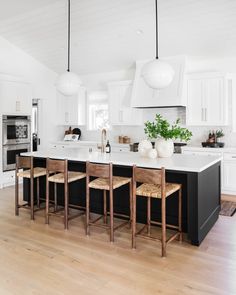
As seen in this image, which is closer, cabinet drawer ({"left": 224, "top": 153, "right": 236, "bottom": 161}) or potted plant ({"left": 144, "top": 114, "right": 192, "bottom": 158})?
potted plant ({"left": 144, "top": 114, "right": 192, "bottom": 158})

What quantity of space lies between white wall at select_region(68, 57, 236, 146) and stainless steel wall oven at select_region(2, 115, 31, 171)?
5.62 feet

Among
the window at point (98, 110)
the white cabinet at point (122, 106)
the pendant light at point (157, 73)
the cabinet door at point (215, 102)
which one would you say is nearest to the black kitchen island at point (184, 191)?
the pendant light at point (157, 73)

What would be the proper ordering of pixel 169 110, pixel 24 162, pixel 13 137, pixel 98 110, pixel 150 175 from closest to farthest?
pixel 150 175
pixel 24 162
pixel 13 137
pixel 169 110
pixel 98 110

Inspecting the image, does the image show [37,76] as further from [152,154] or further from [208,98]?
[152,154]

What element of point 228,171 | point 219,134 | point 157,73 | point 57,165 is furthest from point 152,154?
point 219,134

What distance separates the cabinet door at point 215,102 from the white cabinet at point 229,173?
2.26 feet

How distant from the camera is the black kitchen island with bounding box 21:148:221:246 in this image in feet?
10.1

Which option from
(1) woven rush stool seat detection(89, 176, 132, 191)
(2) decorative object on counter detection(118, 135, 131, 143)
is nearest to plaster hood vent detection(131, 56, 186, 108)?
(2) decorative object on counter detection(118, 135, 131, 143)

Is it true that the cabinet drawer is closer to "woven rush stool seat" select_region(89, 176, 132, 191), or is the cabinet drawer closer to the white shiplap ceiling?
the white shiplap ceiling

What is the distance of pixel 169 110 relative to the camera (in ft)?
21.0

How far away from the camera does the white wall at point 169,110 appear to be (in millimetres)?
5816

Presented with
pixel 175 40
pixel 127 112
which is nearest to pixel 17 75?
pixel 127 112

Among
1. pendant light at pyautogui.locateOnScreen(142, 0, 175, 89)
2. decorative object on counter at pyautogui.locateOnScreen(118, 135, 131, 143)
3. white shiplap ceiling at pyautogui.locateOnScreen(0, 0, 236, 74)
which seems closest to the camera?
pendant light at pyautogui.locateOnScreen(142, 0, 175, 89)

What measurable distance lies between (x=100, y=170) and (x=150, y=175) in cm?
64
